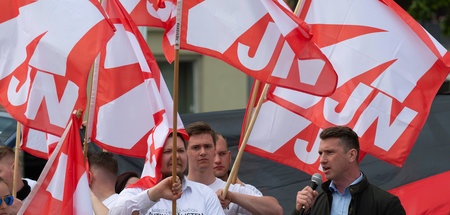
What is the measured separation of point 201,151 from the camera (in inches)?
249

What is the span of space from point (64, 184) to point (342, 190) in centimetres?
179

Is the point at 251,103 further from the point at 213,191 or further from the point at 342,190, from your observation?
the point at 342,190

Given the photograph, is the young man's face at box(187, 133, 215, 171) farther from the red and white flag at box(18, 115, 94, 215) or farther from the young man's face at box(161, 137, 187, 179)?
the red and white flag at box(18, 115, 94, 215)

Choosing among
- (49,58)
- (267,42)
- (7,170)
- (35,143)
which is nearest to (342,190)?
(267,42)

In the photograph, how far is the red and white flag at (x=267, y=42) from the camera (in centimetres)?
575

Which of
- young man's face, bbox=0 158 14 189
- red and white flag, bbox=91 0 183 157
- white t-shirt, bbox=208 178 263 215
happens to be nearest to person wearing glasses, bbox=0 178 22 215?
young man's face, bbox=0 158 14 189

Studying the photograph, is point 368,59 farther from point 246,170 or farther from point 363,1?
point 246,170

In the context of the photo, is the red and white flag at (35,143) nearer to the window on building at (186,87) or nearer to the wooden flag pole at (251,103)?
the wooden flag pole at (251,103)

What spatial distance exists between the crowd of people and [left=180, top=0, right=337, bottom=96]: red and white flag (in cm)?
40

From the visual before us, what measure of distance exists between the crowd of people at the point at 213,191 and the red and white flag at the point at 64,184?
142 mm

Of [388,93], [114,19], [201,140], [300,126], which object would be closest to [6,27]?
[114,19]

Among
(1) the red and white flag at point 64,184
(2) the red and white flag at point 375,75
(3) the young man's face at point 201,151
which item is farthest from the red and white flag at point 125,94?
(1) the red and white flag at point 64,184

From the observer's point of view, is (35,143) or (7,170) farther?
(35,143)

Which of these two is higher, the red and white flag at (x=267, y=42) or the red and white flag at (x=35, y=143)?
the red and white flag at (x=267, y=42)
